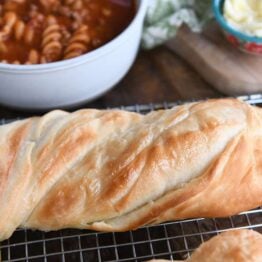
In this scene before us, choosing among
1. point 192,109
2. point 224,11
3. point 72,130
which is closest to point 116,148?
point 72,130

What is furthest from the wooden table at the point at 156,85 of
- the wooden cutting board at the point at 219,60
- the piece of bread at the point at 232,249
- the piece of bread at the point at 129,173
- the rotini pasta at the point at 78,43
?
the piece of bread at the point at 232,249

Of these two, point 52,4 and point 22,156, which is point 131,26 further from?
point 22,156

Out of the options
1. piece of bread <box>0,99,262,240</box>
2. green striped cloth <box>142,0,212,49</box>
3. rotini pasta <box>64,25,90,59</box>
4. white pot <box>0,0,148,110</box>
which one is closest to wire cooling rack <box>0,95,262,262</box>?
piece of bread <box>0,99,262,240</box>

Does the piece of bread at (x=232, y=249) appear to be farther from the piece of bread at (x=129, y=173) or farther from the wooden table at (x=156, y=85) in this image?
the wooden table at (x=156, y=85)

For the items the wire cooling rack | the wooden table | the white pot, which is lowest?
the wire cooling rack

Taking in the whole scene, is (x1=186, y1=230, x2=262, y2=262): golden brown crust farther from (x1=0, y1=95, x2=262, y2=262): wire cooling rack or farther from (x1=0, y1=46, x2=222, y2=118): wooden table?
(x1=0, y1=46, x2=222, y2=118): wooden table
